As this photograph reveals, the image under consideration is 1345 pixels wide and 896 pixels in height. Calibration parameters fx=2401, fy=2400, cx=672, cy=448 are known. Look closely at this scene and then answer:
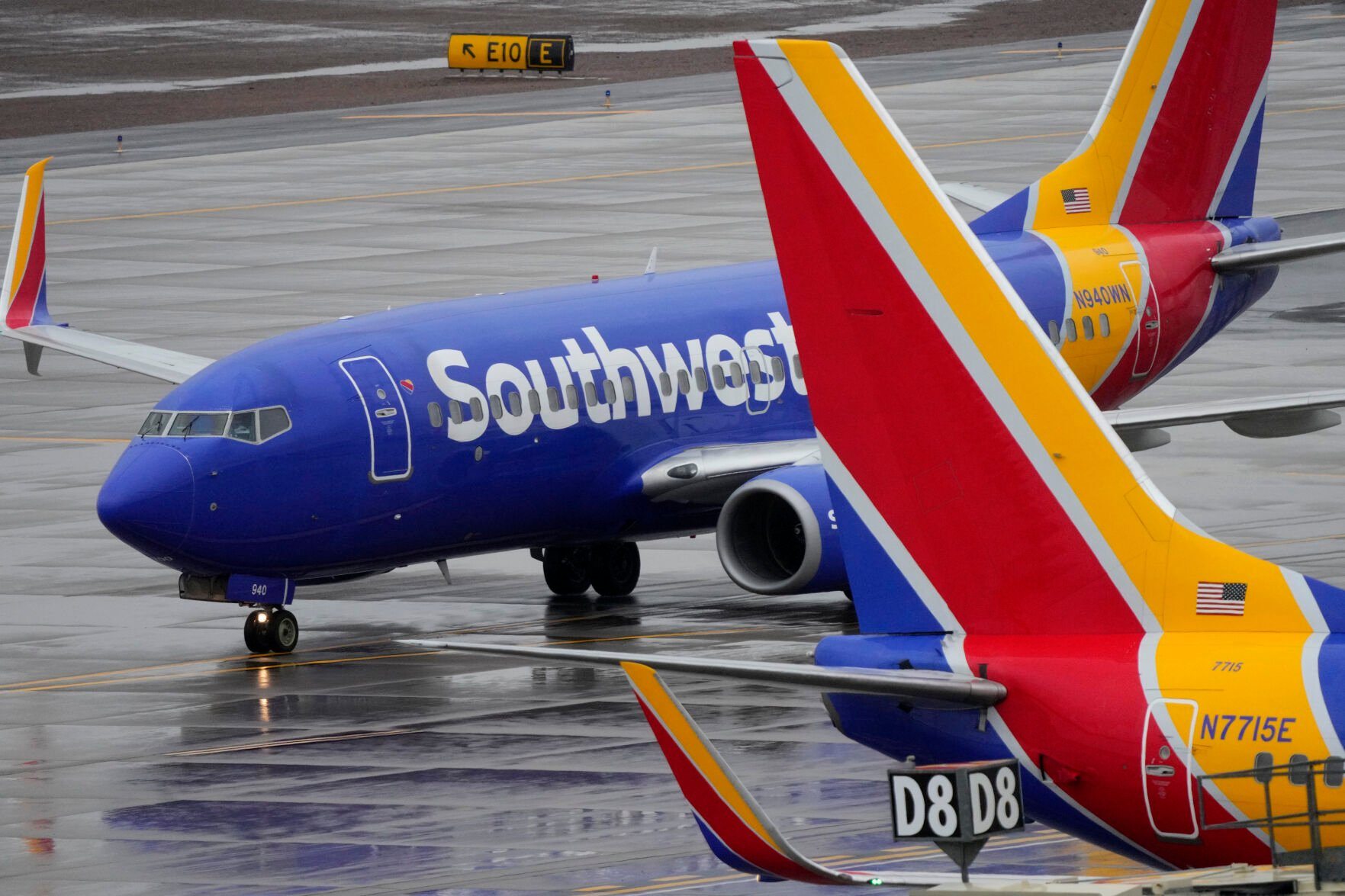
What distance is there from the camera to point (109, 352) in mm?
35500

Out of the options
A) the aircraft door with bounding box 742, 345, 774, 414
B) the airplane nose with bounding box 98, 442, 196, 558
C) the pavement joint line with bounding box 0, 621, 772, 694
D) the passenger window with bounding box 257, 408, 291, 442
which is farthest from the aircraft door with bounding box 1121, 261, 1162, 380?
the airplane nose with bounding box 98, 442, 196, 558

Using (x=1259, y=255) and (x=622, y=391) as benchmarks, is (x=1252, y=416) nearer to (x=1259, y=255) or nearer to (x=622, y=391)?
(x=1259, y=255)

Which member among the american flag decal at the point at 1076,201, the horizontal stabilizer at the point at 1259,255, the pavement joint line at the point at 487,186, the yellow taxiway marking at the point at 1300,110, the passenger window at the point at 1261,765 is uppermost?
the yellow taxiway marking at the point at 1300,110

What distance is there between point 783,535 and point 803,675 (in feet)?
53.8

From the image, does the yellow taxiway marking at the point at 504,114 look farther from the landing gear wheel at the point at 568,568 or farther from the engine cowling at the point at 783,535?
the engine cowling at the point at 783,535

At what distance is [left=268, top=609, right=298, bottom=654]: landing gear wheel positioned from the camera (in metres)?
28.5

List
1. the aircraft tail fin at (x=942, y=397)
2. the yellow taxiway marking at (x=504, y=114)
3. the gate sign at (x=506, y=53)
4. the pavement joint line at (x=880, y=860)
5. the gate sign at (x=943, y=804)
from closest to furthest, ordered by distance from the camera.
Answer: the gate sign at (x=943, y=804)
the aircraft tail fin at (x=942, y=397)
the pavement joint line at (x=880, y=860)
the yellow taxiway marking at (x=504, y=114)
the gate sign at (x=506, y=53)

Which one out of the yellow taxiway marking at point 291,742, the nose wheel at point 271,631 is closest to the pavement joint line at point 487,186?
the nose wheel at point 271,631

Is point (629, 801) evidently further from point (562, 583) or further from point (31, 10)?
point (31, 10)

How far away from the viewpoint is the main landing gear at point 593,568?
31750mm

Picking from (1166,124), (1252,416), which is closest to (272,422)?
(1252,416)

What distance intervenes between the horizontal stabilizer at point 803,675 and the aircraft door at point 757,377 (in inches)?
716

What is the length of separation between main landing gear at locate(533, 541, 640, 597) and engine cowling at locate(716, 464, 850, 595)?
3485mm

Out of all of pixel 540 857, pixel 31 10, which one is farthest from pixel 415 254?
pixel 31 10
